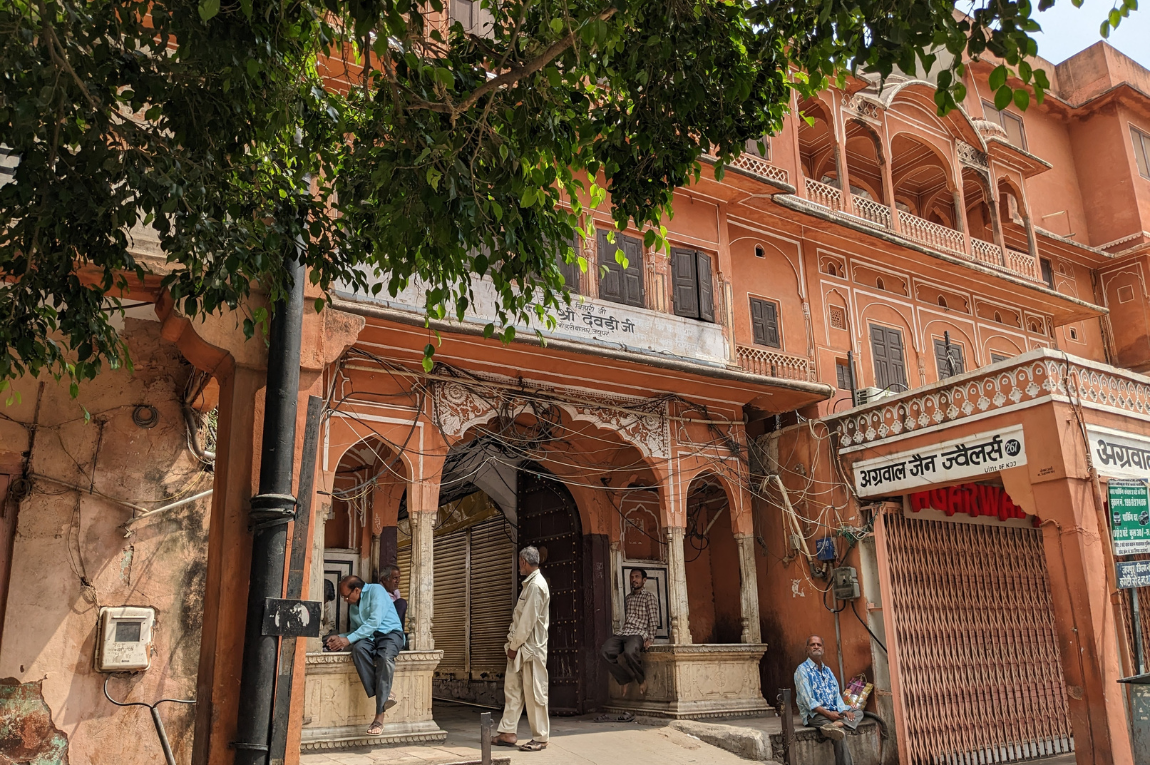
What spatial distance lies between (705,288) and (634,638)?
5066 millimetres

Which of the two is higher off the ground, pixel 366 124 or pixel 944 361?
pixel 944 361

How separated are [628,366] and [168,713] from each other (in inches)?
264

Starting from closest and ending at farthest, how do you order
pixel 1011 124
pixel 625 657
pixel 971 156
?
pixel 625 657, pixel 971 156, pixel 1011 124

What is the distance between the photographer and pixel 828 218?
1461cm

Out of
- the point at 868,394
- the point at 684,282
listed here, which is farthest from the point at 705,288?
the point at 868,394

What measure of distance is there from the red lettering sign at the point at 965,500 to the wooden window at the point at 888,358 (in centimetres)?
344

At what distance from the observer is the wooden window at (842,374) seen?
1477 centimetres

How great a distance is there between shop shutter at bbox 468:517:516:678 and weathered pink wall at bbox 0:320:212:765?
23.1 feet

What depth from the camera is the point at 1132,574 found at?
31.5 ft

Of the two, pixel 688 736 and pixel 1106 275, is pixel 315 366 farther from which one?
pixel 1106 275

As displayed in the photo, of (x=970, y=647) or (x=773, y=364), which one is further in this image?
(x=773, y=364)

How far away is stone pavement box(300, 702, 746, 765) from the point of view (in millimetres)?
8498

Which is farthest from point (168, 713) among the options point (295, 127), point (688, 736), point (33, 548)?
point (688, 736)

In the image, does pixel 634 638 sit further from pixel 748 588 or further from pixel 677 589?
pixel 748 588
